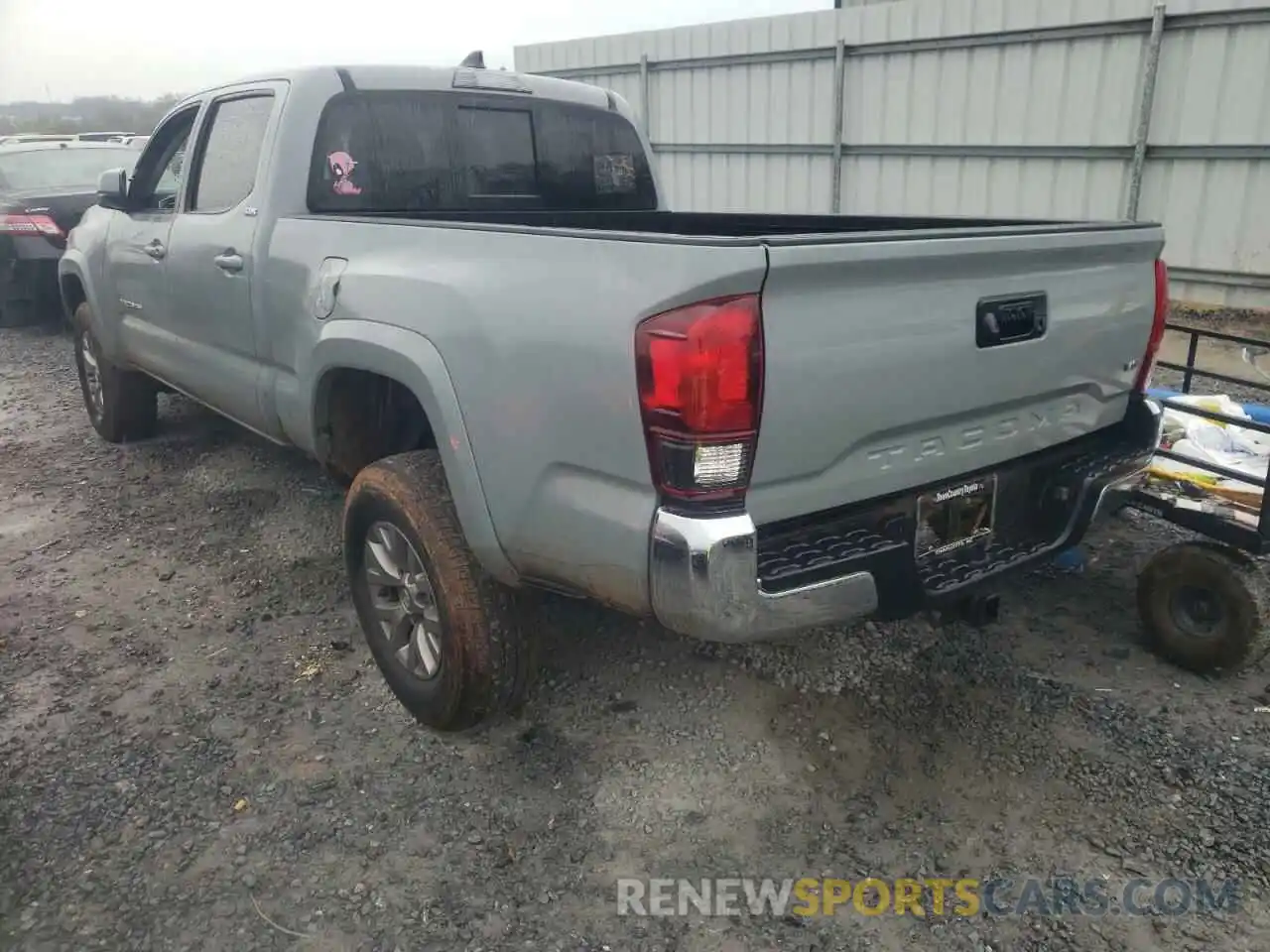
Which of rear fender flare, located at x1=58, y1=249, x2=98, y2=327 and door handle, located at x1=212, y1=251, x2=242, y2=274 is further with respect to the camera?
rear fender flare, located at x1=58, y1=249, x2=98, y2=327

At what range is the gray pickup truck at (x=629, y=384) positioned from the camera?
2.12m

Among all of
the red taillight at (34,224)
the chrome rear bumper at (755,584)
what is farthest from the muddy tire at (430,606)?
the red taillight at (34,224)

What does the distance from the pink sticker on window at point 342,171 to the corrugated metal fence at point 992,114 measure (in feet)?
26.2

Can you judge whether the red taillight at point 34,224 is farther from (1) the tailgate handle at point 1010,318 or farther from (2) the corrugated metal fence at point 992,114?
(1) the tailgate handle at point 1010,318

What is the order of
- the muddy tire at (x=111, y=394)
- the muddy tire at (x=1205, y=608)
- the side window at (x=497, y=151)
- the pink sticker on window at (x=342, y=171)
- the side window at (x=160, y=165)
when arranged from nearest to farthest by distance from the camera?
the muddy tire at (x=1205, y=608) < the pink sticker on window at (x=342, y=171) < the side window at (x=497, y=151) < the side window at (x=160, y=165) < the muddy tire at (x=111, y=394)

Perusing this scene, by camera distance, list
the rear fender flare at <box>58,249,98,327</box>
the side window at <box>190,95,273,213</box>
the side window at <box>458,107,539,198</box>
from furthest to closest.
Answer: the rear fender flare at <box>58,249,98,327</box>, the side window at <box>458,107,539,198</box>, the side window at <box>190,95,273,213</box>

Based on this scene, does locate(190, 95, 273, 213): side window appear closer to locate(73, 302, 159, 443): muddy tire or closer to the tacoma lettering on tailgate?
locate(73, 302, 159, 443): muddy tire

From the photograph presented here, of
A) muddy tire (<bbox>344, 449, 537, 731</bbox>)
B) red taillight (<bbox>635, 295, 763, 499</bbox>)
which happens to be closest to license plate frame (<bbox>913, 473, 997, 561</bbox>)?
red taillight (<bbox>635, 295, 763, 499</bbox>)

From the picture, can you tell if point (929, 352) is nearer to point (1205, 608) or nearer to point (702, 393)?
point (702, 393)

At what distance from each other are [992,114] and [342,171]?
8.30m

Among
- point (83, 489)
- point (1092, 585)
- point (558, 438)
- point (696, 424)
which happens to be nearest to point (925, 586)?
point (696, 424)

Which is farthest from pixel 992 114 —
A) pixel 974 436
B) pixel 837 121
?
pixel 974 436

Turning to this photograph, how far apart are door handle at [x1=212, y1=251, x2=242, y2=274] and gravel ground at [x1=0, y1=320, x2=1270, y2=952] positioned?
1.27 m

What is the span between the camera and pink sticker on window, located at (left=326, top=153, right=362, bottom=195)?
12.0 feet
